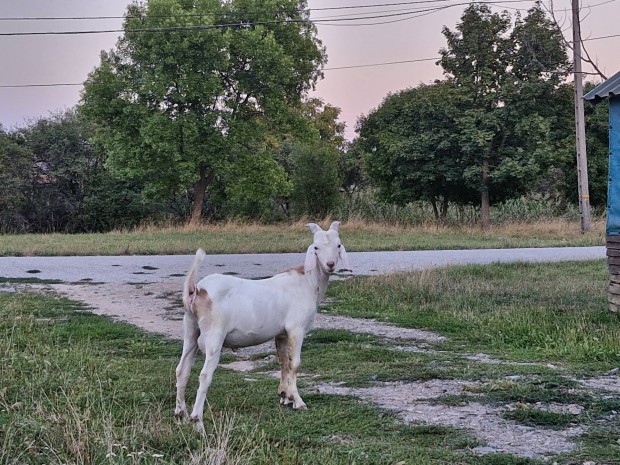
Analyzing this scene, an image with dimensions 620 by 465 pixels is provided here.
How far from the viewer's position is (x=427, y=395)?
5.74m

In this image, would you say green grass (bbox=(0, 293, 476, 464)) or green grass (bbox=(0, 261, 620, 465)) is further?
green grass (bbox=(0, 261, 620, 465))

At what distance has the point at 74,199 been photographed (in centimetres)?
3497

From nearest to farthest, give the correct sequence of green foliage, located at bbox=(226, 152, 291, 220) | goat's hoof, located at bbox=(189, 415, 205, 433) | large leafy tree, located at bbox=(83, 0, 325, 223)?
1. goat's hoof, located at bbox=(189, 415, 205, 433)
2. large leafy tree, located at bbox=(83, 0, 325, 223)
3. green foliage, located at bbox=(226, 152, 291, 220)

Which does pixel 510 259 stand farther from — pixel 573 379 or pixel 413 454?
pixel 413 454

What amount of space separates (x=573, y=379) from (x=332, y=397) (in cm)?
235

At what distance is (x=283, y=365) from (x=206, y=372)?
0.95 m

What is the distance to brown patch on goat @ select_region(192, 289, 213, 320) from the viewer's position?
495 centimetres

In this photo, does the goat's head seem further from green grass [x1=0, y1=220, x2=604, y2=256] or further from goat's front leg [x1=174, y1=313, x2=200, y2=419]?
green grass [x1=0, y1=220, x2=604, y2=256]

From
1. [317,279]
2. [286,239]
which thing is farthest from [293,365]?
[286,239]

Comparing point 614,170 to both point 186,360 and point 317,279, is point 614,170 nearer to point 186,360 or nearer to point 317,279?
point 317,279

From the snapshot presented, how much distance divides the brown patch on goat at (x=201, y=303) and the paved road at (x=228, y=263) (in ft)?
30.6

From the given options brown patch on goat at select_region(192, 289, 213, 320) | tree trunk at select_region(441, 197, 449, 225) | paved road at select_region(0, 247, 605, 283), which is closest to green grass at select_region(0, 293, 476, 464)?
A: brown patch on goat at select_region(192, 289, 213, 320)

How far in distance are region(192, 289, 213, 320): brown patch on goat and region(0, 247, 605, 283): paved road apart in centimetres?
934

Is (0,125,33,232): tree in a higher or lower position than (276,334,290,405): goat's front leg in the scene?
higher
